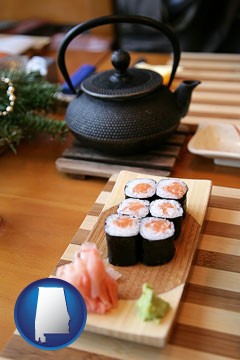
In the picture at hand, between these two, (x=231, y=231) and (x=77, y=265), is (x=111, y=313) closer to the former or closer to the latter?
(x=77, y=265)

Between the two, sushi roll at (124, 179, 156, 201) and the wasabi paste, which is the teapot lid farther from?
the wasabi paste

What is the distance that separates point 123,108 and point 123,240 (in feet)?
1.40

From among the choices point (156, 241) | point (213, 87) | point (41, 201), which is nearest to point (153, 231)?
point (156, 241)

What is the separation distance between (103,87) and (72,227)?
0.36 meters

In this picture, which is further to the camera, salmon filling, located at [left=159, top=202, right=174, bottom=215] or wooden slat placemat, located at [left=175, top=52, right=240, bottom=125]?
wooden slat placemat, located at [left=175, top=52, right=240, bottom=125]

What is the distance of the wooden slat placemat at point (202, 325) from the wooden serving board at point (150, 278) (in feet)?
0.10

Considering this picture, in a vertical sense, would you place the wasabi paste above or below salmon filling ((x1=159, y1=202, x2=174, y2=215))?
below

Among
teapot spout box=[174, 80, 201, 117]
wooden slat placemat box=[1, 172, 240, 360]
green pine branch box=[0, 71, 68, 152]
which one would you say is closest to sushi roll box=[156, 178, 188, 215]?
wooden slat placemat box=[1, 172, 240, 360]

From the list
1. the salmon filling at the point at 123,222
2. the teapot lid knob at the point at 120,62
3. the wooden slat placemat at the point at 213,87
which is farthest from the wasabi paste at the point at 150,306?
the wooden slat placemat at the point at 213,87

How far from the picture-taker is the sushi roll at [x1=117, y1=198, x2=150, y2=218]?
82cm

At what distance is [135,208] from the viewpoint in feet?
2.73

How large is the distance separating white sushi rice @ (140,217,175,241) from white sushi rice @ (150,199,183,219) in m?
0.03

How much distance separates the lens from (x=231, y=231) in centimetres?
91

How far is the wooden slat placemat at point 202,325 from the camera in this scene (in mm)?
675
